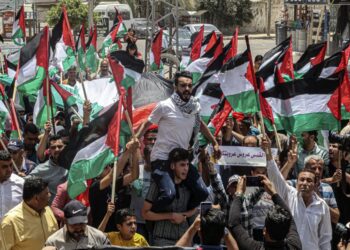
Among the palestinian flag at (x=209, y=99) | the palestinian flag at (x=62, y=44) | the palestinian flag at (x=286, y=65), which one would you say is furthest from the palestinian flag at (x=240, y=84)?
the palestinian flag at (x=62, y=44)

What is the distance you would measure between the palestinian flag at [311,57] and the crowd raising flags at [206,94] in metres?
0.01

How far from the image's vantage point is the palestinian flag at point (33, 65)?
12.3 metres

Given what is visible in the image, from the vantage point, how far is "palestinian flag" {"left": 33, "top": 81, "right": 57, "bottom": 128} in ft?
38.2

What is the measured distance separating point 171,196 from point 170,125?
31.1 inches

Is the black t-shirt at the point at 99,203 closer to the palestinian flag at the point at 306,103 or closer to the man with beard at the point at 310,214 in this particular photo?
the man with beard at the point at 310,214

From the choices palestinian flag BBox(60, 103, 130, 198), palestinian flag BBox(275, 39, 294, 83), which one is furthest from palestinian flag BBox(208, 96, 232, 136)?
palestinian flag BBox(60, 103, 130, 198)

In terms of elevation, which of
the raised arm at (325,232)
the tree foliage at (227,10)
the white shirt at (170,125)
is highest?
the white shirt at (170,125)

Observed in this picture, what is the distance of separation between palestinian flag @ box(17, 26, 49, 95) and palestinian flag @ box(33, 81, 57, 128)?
0.24m

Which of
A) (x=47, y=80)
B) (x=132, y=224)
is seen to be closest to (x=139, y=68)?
(x=47, y=80)

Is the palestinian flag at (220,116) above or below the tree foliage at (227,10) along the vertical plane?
above

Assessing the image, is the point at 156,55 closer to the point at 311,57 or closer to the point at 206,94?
the point at 311,57

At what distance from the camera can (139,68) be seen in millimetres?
12289

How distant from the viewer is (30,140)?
10.8 meters

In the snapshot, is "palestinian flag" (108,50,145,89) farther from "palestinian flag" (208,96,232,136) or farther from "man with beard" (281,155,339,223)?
"man with beard" (281,155,339,223)
